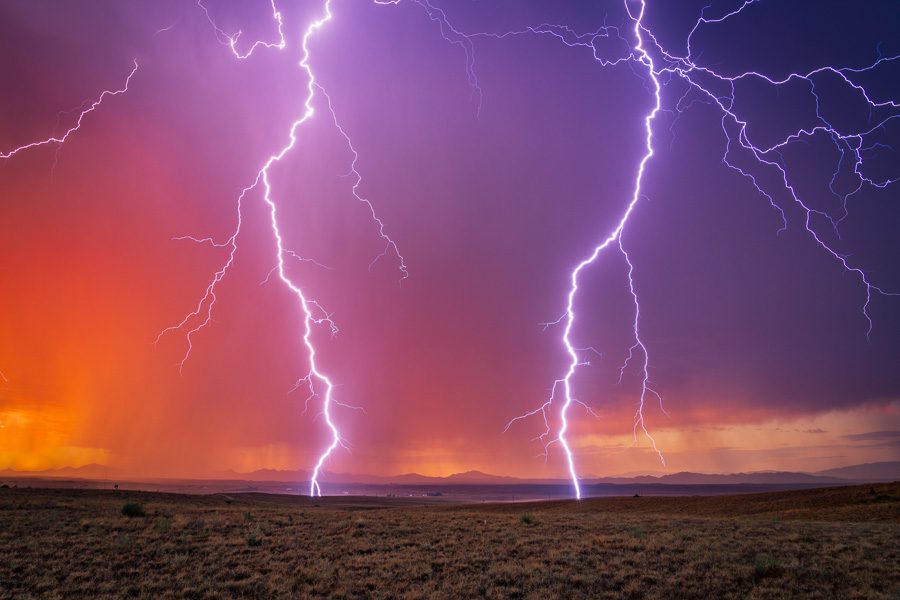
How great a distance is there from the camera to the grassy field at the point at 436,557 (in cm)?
956

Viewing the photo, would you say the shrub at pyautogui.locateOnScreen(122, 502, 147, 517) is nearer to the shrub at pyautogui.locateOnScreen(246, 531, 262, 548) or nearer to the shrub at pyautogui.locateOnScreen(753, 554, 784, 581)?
the shrub at pyautogui.locateOnScreen(246, 531, 262, 548)

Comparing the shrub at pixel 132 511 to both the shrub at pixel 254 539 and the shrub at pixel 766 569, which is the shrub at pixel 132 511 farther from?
the shrub at pixel 766 569

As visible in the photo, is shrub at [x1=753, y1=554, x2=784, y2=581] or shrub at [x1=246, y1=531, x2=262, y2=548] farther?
shrub at [x1=246, y1=531, x2=262, y2=548]

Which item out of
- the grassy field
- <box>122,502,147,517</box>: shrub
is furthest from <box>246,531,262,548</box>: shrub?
<box>122,502,147,517</box>: shrub

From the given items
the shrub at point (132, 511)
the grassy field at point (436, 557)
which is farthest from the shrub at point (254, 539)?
the shrub at point (132, 511)

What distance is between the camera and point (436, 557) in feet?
40.4

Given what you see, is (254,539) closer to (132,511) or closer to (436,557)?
(436,557)

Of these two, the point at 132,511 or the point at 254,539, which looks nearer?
the point at 254,539

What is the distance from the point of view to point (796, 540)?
539 inches

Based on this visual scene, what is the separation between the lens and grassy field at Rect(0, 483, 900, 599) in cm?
956

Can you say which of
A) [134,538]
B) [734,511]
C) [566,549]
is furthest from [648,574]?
[734,511]

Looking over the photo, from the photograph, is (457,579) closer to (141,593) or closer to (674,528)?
(141,593)

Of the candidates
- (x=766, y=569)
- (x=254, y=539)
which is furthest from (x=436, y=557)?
(x=766, y=569)

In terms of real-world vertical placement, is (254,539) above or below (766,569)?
below
